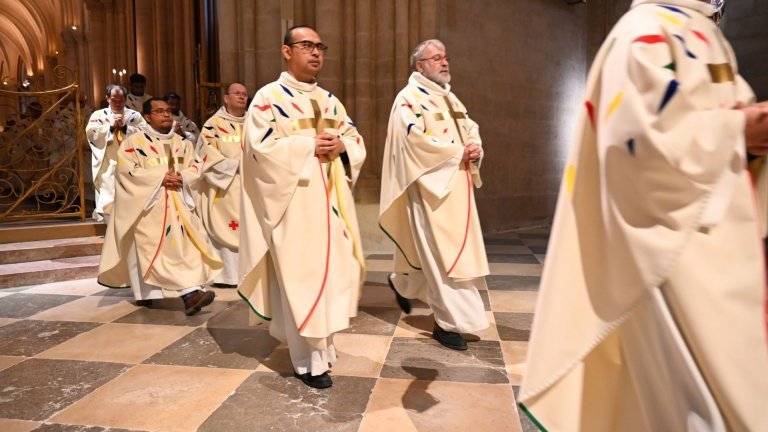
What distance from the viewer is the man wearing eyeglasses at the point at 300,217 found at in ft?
9.03

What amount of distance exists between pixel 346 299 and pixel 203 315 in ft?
6.34

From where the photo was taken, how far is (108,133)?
21.5 feet

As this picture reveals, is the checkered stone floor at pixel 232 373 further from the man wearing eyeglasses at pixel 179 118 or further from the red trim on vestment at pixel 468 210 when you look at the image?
the man wearing eyeglasses at pixel 179 118

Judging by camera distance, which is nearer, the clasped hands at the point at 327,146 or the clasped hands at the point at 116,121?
the clasped hands at the point at 327,146

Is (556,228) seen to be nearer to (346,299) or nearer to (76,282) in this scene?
(346,299)

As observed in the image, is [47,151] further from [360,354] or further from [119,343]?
[360,354]

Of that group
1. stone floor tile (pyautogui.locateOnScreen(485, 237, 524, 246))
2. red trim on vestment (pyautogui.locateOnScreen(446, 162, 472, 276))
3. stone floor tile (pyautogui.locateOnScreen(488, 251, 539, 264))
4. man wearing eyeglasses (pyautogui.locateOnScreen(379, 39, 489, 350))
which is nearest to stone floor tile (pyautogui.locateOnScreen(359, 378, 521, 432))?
man wearing eyeglasses (pyautogui.locateOnScreen(379, 39, 489, 350))

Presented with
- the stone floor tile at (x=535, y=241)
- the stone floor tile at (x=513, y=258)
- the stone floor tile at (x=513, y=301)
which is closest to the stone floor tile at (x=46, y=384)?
the stone floor tile at (x=513, y=301)

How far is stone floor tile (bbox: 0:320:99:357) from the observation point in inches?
137

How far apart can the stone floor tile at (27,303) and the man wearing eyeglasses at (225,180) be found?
1329 mm

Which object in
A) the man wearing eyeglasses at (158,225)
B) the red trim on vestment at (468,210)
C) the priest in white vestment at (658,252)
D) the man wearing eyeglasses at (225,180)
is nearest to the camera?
the priest in white vestment at (658,252)

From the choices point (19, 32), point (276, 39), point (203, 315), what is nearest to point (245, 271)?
point (203, 315)

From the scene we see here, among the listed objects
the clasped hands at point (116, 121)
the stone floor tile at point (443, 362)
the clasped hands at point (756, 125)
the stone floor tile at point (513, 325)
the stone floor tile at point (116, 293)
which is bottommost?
the stone floor tile at point (116, 293)

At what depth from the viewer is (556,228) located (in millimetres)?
1435
